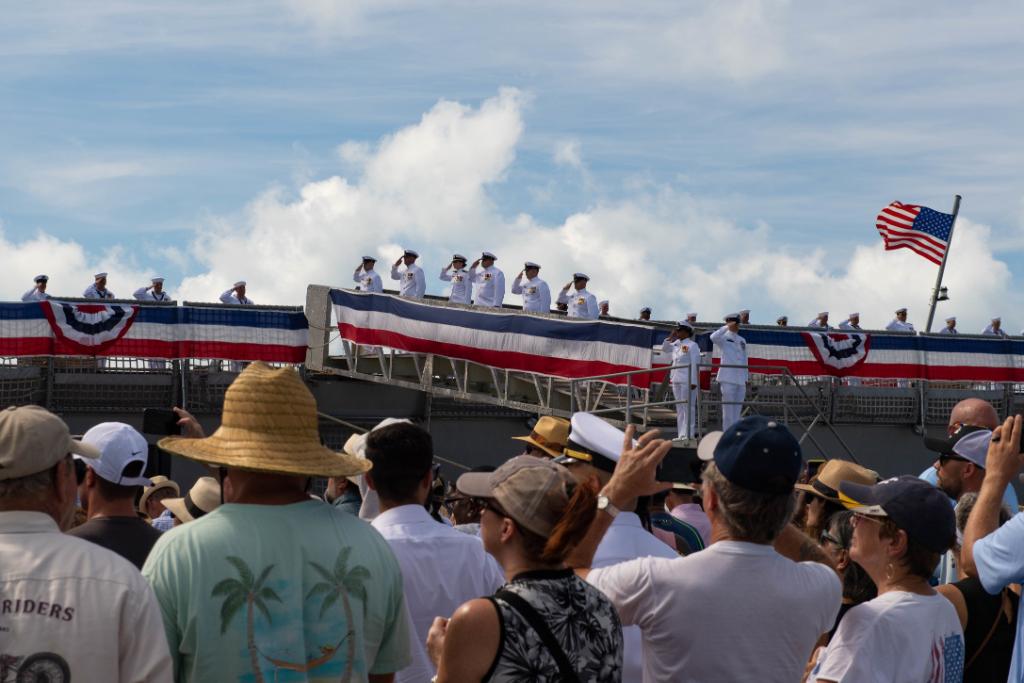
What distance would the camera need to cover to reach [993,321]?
30.5 meters

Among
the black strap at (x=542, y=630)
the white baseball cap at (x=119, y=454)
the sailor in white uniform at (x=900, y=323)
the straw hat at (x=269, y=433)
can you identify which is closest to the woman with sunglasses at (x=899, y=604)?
the black strap at (x=542, y=630)

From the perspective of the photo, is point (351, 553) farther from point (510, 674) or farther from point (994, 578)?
point (994, 578)

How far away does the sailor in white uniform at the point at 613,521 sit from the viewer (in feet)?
13.5

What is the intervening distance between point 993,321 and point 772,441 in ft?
93.8

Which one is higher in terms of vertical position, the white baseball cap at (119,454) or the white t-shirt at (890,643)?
the white baseball cap at (119,454)

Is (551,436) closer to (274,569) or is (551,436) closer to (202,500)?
(202,500)

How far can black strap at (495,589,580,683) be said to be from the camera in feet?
10.9

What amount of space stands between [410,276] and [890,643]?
2368 cm

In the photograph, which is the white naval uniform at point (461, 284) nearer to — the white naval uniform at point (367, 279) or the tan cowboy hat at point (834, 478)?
the white naval uniform at point (367, 279)

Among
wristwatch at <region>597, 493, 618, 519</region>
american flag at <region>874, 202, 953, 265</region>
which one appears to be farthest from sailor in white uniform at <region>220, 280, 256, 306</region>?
wristwatch at <region>597, 493, 618, 519</region>

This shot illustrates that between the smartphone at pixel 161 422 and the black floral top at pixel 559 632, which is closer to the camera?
the black floral top at pixel 559 632

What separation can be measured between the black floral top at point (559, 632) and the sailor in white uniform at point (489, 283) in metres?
23.0

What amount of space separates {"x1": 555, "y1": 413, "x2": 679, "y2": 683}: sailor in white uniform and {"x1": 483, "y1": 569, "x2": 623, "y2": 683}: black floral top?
1.26ft

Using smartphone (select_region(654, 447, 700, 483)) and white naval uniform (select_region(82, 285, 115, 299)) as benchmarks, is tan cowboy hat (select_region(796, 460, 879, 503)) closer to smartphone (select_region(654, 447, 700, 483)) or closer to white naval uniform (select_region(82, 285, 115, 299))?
smartphone (select_region(654, 447, 700, 483))
